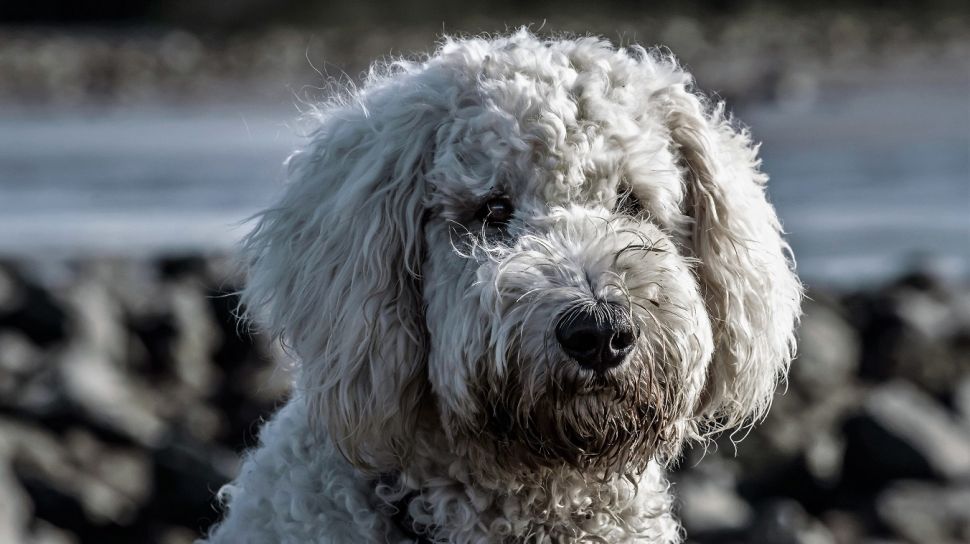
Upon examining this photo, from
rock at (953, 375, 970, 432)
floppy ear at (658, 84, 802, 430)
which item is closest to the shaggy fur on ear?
floppy ear at (658, 84, 802, 430)

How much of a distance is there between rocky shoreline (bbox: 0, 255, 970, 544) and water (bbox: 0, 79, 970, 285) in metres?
1.27

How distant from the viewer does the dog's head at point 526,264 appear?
3.74 meters

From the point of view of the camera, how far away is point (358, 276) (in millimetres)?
4016

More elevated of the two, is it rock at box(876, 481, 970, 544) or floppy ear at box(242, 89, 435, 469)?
floppy ear at box(242, 89, 435, 469)

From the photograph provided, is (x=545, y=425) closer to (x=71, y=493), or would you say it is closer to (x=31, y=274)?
(x=71, y=493)

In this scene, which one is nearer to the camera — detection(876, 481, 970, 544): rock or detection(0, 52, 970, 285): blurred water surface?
detection(876, 481, 970, 544): rock

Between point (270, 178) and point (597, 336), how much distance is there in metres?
13.9

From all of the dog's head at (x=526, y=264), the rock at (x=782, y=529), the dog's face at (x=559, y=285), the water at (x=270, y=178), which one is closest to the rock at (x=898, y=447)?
the rock at (x=782, y=529)

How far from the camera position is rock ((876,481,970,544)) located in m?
7.15

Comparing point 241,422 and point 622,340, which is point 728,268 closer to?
point 622,340

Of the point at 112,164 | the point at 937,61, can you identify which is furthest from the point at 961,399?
the point at 937,61

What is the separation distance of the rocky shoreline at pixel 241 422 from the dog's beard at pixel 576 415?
1.99 meters

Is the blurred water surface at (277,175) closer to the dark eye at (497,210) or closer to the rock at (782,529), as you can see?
the dark eye at (497,210)

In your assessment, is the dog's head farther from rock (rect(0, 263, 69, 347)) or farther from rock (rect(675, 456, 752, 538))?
rock (rect(0, 263, 69, 347))
